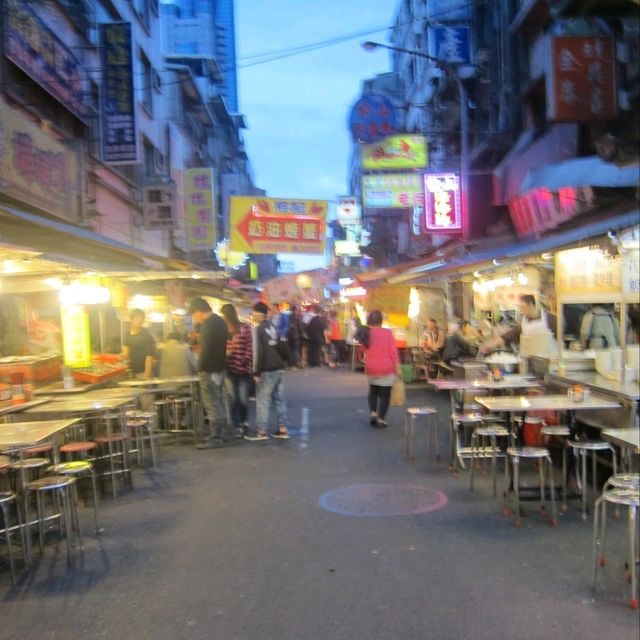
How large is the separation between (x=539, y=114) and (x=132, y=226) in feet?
38.2

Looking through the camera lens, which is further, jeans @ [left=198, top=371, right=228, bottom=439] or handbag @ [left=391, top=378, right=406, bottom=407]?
handbag @ [left=391, top=378, right=406, bottom=407]

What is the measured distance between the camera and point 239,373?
9516mm

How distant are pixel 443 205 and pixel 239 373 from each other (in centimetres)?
922

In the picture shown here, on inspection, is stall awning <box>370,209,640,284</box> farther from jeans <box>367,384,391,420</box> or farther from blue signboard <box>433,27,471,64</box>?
blue signboard <box>433,27,471,64</box>

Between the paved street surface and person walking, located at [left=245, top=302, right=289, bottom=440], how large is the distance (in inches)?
77.4

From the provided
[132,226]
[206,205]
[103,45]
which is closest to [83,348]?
[103,45]

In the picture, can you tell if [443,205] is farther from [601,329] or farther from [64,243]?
[64,243]

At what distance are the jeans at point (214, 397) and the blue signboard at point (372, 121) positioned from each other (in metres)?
7.36

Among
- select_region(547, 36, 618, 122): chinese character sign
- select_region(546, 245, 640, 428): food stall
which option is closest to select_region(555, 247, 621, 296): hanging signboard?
select_region(546, 245, 640, 428): food stall

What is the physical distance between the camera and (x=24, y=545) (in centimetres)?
492

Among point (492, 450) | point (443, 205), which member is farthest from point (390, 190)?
point (492, 450)

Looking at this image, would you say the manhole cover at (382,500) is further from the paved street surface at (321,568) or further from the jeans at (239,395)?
the jeans at (239,395)

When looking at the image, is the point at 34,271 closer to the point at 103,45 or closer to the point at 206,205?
the point at 103,45

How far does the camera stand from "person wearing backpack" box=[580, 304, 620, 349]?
26.8 feet
